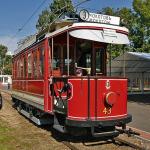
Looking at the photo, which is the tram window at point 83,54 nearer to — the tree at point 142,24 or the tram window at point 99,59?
the tram window at point 99,59

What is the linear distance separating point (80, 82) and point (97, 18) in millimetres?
2074

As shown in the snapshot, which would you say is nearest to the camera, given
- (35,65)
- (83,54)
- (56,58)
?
(83,54)

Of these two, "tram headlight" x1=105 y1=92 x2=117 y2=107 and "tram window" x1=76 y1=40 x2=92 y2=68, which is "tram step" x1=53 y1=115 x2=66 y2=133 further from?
"tram window" x1=76 y1=40 x2=92 y2=68

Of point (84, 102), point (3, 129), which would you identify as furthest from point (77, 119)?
point (3, 129)

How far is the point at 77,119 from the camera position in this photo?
1062cm

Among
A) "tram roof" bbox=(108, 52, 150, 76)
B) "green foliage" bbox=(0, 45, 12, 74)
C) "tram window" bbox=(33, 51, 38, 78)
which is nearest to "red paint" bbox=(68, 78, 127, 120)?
"tram window" bbox=(33, 51, 38, 78)

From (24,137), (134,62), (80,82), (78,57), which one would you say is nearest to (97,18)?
(78,57)

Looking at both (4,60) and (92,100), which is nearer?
(92,100)

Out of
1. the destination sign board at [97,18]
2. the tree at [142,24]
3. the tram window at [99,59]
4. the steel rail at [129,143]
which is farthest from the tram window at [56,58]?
the tree at [142,24]

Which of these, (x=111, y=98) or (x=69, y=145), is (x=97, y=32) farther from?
(x=69, y=145)

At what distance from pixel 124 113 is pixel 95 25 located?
8.46ft

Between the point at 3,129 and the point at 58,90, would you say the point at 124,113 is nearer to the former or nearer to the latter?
the point at 58,90

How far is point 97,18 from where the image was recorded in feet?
37.9

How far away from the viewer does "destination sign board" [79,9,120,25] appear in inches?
446
